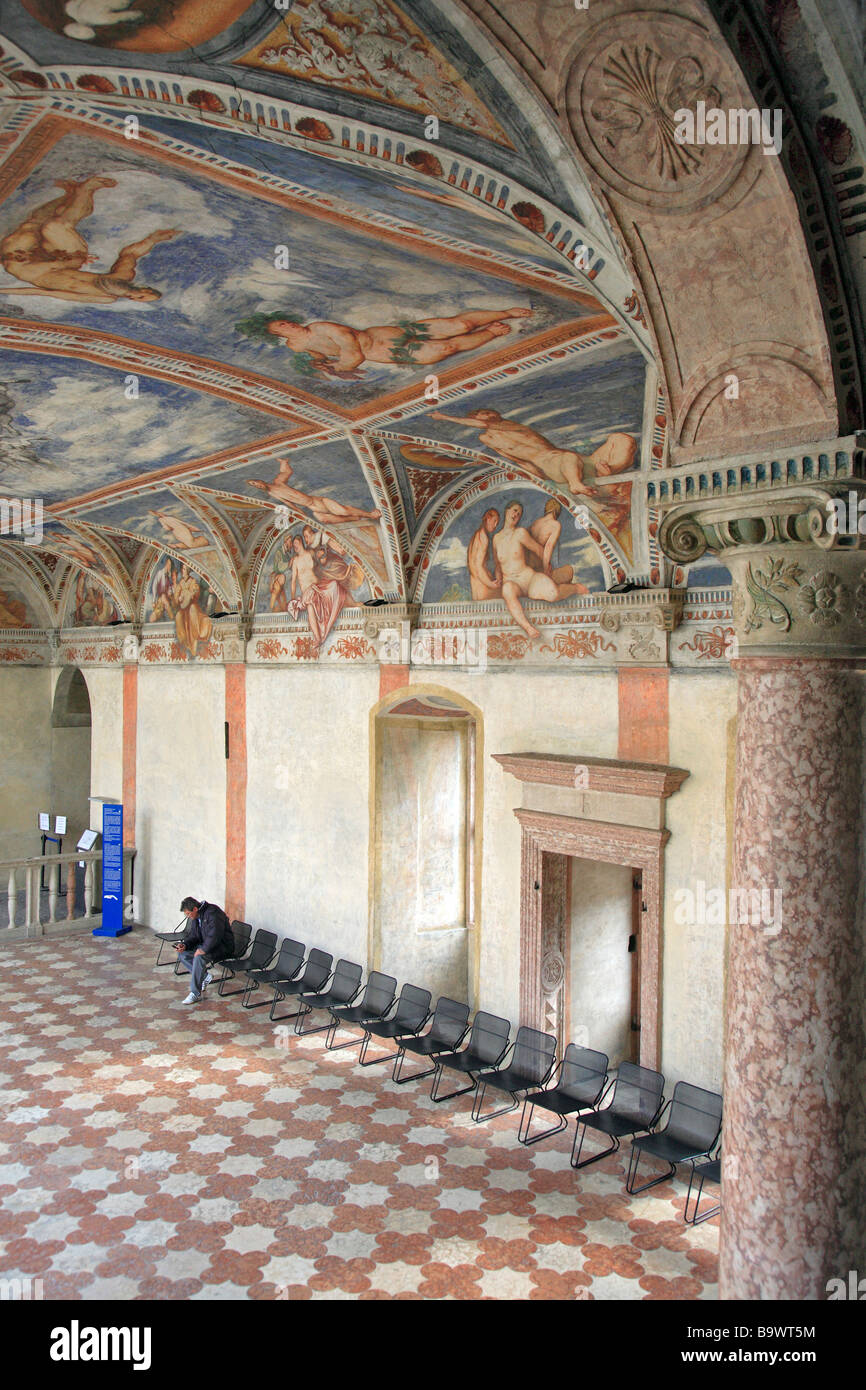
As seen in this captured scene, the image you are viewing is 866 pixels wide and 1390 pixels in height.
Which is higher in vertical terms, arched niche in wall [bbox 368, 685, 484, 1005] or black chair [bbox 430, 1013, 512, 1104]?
arched niche in wall [bbox 368, 685, 484, 1005]

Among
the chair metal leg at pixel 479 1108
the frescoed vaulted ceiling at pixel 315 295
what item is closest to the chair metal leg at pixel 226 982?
the chair metal leg at pixel 479 1108

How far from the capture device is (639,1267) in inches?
281

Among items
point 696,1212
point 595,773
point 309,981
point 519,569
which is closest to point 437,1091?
point 309,981

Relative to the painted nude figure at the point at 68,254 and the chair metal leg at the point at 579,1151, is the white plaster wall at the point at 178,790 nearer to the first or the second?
the chair metal leg at the point at 579,1151

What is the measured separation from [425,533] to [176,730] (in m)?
7.06

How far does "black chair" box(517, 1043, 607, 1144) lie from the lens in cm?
874

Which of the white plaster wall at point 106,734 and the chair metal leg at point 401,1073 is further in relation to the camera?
the white plaster wall at point 106,734

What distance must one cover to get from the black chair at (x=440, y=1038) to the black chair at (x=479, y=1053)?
4.8 inches

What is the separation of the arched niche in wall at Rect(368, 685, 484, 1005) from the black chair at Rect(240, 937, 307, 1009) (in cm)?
107

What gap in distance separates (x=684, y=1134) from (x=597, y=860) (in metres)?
2.77

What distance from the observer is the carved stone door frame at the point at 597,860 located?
359 inches

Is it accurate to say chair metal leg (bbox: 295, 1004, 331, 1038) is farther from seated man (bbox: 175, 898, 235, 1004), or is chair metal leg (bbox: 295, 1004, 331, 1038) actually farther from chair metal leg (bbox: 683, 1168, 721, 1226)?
chair metal leg (bbox: 683, 1168, 721, 1226)

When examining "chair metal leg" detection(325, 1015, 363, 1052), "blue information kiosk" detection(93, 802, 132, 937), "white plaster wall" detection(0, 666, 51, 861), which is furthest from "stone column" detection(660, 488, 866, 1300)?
"white plaster wall" detection(0, 666, 51, 861)

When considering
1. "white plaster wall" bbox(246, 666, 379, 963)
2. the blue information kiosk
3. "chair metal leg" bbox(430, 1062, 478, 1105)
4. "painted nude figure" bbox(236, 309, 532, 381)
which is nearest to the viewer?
"painted nude figure" bbox(236, 309, 532, 381)
